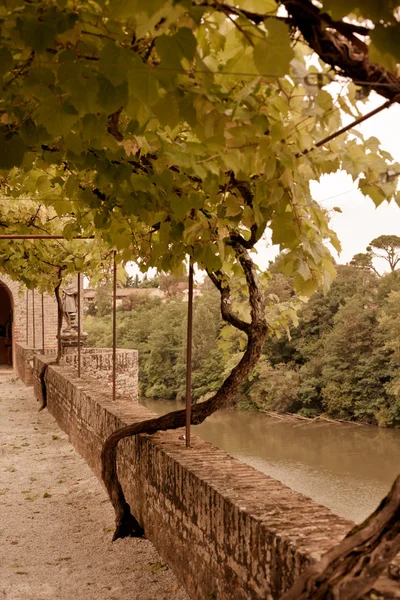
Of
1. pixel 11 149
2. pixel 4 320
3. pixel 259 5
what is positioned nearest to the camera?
pixel 259 5

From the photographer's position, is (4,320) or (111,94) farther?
(4,320)

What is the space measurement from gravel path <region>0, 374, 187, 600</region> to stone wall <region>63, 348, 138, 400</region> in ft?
27.0

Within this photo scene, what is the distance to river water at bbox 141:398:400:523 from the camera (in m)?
26.6

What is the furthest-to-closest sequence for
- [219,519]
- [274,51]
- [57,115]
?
[219,519], [57,115], [274,51]

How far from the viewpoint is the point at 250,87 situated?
2.21 m

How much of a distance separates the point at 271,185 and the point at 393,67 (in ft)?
4.58

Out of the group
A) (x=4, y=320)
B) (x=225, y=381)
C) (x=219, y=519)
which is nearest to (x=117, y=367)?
(x=4, y=320)

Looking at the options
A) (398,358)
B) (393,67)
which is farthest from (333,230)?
(398,358)

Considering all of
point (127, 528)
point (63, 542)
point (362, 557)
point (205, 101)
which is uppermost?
point (205, 101)

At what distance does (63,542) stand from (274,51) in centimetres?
457

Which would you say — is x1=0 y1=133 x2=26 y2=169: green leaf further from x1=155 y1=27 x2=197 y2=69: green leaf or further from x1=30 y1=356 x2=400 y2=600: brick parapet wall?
x1=30 y1=356 x2=400 y2=600: brick parapet wall

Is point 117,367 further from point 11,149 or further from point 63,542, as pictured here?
point 11,149

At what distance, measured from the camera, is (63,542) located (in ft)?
17.4

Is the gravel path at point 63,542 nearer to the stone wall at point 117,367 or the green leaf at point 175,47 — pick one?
the green leaf at point 175,47
